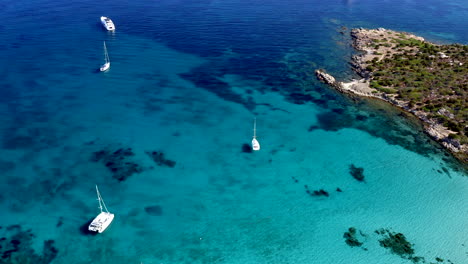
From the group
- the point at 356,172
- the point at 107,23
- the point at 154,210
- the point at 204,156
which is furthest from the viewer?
the point at 107,23

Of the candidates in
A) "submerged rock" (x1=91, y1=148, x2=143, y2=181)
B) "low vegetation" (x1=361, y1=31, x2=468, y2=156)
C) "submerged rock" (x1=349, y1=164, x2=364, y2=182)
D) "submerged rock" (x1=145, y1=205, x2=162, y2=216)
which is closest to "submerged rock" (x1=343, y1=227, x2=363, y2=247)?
"submerged rock" (x1=349, y1=164, x2=364, y2=182)

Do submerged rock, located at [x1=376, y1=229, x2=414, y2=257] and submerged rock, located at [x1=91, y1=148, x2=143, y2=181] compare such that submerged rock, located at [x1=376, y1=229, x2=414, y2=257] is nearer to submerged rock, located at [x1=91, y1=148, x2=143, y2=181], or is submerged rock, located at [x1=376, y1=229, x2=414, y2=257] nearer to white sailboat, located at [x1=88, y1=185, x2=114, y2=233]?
white sailboat, located at [x1=88, y1=185, x2=114, y2=233]

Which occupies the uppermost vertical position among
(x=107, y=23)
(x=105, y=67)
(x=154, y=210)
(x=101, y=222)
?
(x=107, y=23)

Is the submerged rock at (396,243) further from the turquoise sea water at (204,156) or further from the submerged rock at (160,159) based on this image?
the submerged rock at (160,159)

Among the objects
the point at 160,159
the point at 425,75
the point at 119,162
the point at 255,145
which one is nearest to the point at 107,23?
the point at 119,162

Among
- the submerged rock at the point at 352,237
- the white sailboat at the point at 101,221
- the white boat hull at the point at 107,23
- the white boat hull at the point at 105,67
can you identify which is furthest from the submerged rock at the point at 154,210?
the white boat hull at the point at 107,23

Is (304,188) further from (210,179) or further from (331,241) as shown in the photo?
(210,179)

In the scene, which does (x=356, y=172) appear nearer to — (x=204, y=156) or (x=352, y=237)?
(x=352, y=237)

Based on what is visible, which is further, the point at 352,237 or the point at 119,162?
the point at 119,162
